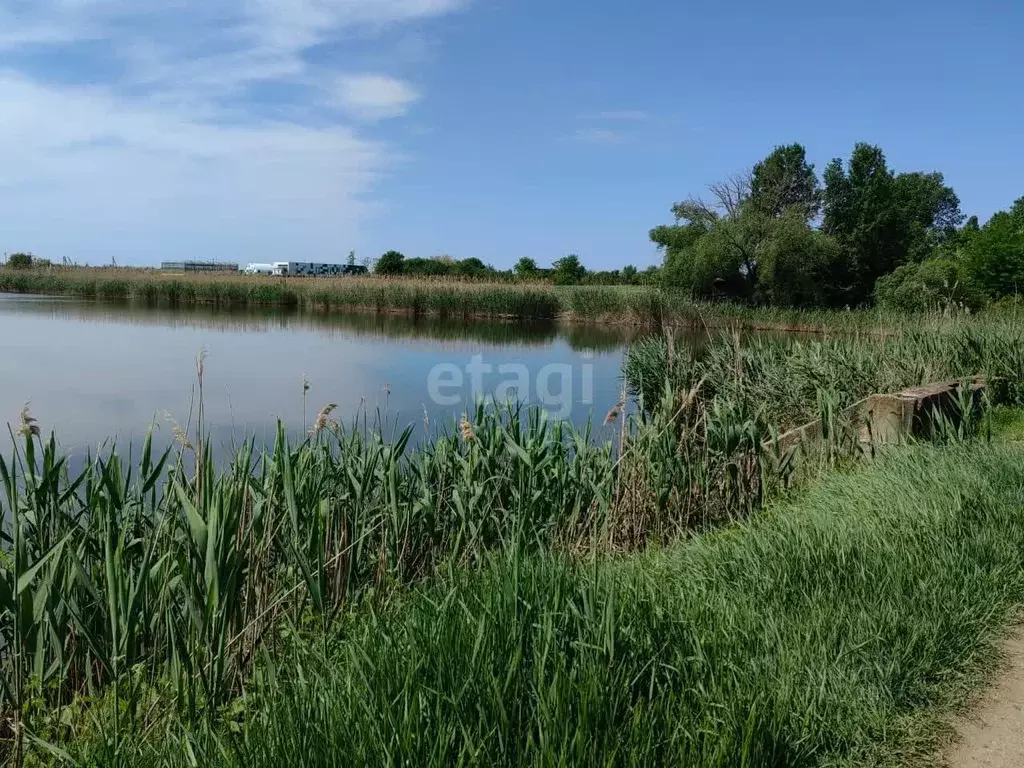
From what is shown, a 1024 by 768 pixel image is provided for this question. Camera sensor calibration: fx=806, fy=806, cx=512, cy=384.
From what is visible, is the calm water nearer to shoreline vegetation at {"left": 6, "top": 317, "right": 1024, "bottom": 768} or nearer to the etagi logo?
the etagi logo

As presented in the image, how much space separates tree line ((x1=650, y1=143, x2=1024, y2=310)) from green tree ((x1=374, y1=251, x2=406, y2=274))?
2433 cm

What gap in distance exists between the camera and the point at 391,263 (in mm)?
58219

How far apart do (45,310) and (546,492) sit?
30923mm

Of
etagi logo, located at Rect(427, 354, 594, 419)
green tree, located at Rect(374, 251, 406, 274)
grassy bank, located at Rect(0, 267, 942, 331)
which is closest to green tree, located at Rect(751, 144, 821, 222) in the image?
grassy bank, located at Rect(0, 267, 942, 331)

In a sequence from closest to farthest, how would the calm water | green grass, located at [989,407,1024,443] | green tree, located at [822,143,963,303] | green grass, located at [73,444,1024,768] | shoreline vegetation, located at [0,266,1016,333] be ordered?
green grass, located at [73,444,1024,768] → green grass, located at [989,407,1024,443] → the calm water → shoreline vegetation, located at [0,266,1016,333] → green tree, located at [822,143,963,303]

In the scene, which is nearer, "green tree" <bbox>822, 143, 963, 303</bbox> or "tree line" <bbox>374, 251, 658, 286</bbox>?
"green tree" <bbox>822, 143, 963, 303</bbox>

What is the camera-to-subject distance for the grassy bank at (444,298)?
1185 inches

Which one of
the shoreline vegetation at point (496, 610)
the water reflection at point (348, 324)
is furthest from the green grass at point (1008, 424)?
the water reflection at point (348, 324)

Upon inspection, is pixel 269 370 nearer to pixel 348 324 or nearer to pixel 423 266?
pixel 348 324

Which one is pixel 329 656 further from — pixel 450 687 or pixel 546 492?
pixel 546 492

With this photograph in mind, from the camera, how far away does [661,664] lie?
7.19ft

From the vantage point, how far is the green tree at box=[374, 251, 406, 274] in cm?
5817

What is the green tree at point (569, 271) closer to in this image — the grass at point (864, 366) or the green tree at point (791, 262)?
the green tree at point (791, 262)

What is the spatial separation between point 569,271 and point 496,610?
5393 cm
